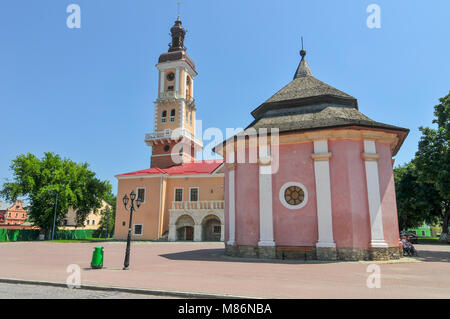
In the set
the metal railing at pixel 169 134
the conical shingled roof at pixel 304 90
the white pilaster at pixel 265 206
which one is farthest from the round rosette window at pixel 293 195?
the metal railing at pixel 169 134

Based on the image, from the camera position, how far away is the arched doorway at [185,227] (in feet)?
110

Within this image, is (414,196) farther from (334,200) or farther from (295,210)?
(295,210)

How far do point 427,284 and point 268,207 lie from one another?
25.3ft

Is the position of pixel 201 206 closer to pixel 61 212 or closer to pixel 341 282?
pixel 61 212

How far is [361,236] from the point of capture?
13.5 m

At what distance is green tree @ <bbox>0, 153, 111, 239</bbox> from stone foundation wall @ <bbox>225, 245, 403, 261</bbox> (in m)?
32.4

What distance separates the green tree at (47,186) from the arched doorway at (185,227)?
52.2ft

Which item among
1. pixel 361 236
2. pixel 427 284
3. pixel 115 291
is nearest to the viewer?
pixel 115 291

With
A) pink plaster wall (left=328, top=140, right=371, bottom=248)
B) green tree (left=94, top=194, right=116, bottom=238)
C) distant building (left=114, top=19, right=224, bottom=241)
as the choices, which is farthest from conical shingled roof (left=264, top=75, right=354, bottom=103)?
green tree (left=94, top=194, right=116, bottom=238)

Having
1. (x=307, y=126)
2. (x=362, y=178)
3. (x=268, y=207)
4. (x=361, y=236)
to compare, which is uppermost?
(x=307, y=126)

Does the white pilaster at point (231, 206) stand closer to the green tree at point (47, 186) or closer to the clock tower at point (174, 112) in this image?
the clock tower at point (174, 112)

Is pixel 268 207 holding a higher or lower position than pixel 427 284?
higher

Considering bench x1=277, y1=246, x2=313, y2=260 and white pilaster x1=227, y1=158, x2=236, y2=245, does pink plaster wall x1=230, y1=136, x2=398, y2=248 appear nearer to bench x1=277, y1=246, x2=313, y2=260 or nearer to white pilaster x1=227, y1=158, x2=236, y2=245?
bench x1=277, y1=246, x2=313, y2=260
